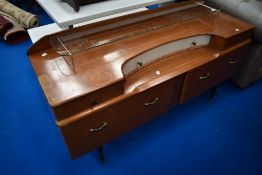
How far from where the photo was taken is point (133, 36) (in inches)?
43.8

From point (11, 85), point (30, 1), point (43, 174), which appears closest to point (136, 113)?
point (43, 174)

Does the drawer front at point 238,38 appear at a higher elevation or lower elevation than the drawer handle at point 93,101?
higher

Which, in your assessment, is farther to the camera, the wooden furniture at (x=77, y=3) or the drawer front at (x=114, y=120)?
the wooden furniture at (x=77, y=3)

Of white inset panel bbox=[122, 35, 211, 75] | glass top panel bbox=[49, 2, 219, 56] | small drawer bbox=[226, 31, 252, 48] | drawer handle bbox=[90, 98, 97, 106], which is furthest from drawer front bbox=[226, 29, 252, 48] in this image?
drawer handle bbox=[90, 98, 97, 106]

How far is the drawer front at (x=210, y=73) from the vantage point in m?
1.10

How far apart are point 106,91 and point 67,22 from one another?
400 mm

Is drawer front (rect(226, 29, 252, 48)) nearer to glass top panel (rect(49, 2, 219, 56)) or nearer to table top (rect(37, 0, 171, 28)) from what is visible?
glass top panel (rect(49, 2, 219, 56))

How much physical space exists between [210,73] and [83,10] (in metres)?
0.76

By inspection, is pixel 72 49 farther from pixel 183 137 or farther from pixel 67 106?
pixel 183 137

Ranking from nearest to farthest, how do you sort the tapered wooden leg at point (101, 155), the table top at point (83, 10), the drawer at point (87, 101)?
the drawer at point (87, 101), the table top at point (83, 10), the tapered wooden leg at point (101, 155)

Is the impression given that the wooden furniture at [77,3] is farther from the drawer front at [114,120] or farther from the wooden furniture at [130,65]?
the drawer front at [114,120]

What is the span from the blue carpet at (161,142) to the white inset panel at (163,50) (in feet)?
1.51

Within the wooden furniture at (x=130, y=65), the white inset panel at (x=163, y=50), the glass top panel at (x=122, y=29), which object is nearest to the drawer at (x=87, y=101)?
the wooden furniture at (x=130, y=65)

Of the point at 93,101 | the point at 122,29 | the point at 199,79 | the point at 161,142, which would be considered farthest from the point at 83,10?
the point at 161,142
